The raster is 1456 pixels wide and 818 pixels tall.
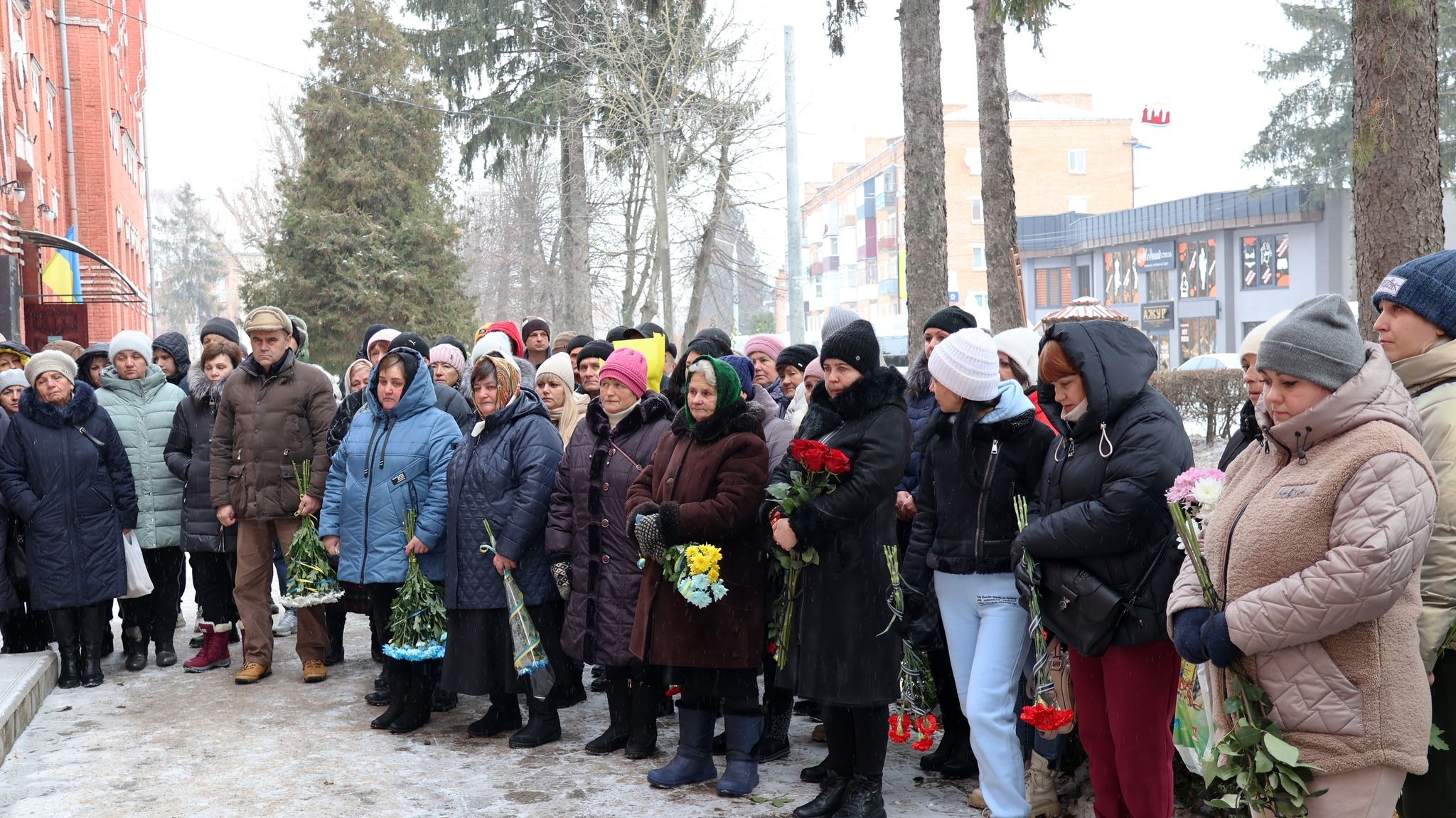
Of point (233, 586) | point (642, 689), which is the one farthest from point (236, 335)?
point (642, 689)

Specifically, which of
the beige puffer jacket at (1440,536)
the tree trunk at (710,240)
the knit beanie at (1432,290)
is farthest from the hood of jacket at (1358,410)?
the tree trunk at (710,240)

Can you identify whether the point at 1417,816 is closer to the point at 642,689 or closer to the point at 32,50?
the point at 642,689

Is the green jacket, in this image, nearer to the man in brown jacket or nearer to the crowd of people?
the crowd of people

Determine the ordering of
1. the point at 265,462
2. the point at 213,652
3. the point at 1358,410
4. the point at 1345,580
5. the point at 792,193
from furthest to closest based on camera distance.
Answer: the point at 792,193 < the point at 213,652 < the point at 265,462 < the point at 1358,410 < the point at 1345,580

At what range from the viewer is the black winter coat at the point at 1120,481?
13.1 ft

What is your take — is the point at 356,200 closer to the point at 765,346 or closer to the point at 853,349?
the point at 765,346

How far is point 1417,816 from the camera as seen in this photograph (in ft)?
11.0

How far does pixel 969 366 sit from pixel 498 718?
342cm

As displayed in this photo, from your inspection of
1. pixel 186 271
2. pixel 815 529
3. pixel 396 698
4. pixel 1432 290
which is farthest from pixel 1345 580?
pixel 186 271

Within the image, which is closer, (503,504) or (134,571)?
(503,504)

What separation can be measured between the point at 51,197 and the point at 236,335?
62.2 ft

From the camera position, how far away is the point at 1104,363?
13.5ft

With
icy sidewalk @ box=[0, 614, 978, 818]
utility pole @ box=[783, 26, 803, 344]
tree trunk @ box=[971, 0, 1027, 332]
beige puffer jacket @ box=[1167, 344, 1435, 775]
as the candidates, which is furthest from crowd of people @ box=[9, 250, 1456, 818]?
utility pole @ box=[783, 26, 803, 344]

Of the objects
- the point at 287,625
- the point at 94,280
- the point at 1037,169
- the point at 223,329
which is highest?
the point at 1037,169
